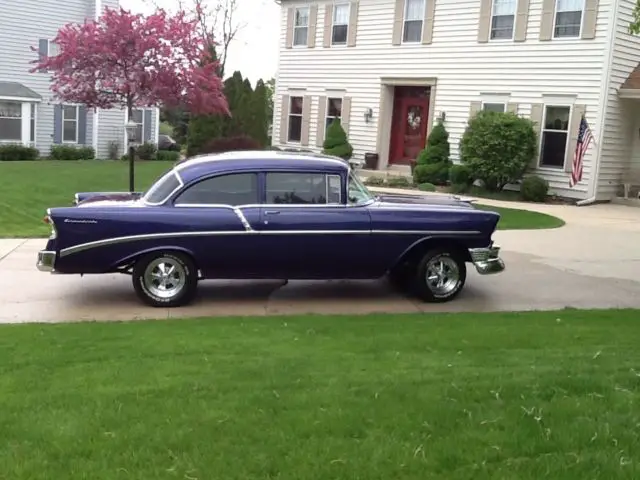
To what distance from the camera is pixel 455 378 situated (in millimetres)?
4789

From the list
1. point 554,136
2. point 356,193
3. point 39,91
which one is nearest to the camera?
point 356,193

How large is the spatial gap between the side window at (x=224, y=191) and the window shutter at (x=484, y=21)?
15507 mm

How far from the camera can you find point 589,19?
1914cm

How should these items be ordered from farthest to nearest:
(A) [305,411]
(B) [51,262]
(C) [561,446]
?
1. (B) [51,262]
2. (A) [305,411]
3. (C) [561,446]

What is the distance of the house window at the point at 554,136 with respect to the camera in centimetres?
2002

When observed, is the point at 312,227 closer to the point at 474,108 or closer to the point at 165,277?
the point at 165,277

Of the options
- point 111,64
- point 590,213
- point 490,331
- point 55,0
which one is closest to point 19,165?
point 55,0

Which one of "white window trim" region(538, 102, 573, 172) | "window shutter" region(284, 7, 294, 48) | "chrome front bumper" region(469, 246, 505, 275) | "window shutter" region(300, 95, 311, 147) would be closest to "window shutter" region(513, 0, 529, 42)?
"white window trim" region(538, 102, 573, 172)

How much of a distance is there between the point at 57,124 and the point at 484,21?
17879mm

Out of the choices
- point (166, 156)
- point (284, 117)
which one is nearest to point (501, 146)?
point (284, 117)

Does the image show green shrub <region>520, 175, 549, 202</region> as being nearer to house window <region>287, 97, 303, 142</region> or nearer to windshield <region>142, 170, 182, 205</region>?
house window <region>287, 97, 303, 142</region>

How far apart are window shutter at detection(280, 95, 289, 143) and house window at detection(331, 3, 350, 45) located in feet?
9.95

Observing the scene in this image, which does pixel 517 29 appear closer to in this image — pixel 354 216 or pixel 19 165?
pixel 354 216

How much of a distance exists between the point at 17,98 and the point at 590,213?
69.7ft
